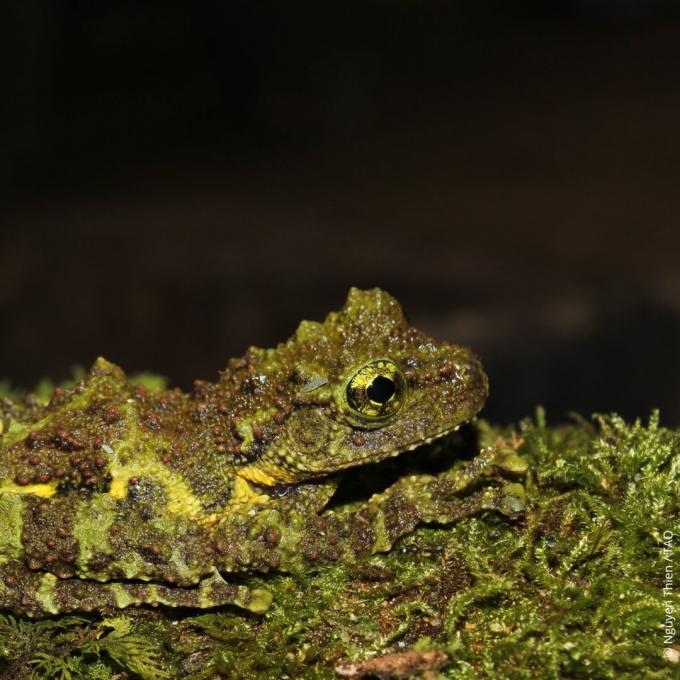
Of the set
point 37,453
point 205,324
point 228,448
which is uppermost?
point 205,324

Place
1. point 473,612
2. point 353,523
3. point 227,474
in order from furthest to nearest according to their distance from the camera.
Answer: point 227,474
point 353,523
point 473,612

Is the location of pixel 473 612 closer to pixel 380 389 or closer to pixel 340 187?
pixel 380 389

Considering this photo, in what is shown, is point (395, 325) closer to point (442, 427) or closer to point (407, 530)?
point (442, 427)

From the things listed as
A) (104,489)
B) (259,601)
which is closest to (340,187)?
(104,489)

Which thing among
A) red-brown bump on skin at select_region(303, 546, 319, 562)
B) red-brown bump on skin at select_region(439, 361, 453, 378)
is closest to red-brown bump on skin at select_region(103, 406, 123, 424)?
red-brown bump on skin at select_region(303, 546, 319, 562)

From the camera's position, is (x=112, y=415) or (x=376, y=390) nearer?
(x=376, y=390)

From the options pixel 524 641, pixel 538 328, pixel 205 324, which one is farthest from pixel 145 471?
pixel 205 324

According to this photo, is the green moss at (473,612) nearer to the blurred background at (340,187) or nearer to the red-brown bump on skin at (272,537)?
the red-brown bump on skin at (272,537)
